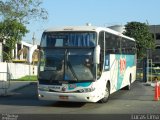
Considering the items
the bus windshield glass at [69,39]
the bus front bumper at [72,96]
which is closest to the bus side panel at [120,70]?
the bus windshield glass at [69,39]

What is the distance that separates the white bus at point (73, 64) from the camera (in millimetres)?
17797

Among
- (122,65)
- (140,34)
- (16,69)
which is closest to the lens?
(122,65)

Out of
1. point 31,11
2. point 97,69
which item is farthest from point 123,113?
point 31,11

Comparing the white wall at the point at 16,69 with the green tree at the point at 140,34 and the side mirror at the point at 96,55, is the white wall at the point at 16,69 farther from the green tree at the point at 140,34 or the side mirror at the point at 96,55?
the green tree at the point at 140,34

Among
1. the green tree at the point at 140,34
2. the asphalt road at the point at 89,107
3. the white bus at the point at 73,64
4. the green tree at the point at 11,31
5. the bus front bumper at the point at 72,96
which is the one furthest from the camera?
the green tree at the point at 140,34

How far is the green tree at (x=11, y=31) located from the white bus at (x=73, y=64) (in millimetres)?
34604

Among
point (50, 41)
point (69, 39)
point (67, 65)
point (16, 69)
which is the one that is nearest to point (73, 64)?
point (67, 65)

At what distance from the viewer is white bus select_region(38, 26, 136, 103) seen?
17797 mm

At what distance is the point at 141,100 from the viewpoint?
20938 mm

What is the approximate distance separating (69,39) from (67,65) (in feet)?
3.75

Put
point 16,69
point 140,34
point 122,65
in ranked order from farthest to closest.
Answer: point 140,34 → point 16,69 → point 122,65

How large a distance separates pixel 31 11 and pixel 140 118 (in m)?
41.2

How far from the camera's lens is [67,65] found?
1797 cm

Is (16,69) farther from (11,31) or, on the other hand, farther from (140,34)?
(140,34)
